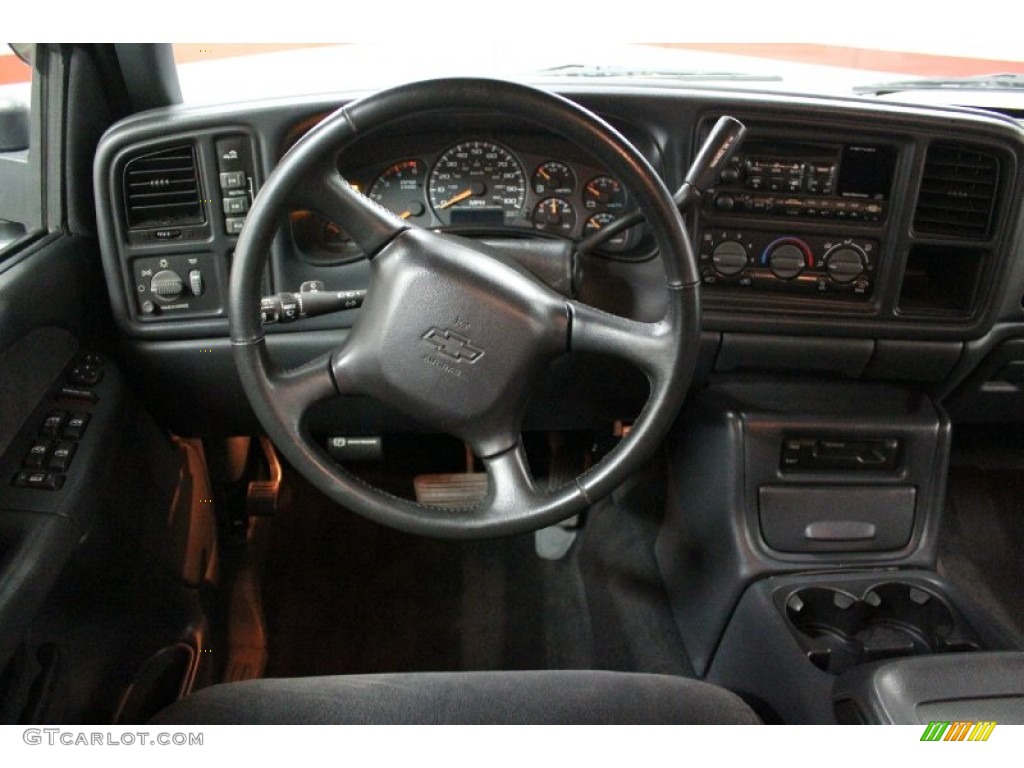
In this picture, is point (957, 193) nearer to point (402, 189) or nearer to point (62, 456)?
point (402, 189)

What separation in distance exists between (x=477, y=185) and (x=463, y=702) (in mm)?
830

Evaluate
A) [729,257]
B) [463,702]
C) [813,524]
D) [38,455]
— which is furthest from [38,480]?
[813,524]

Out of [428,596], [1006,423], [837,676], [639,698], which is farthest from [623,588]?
[1006,423]

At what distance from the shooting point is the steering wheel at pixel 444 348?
38.6 inches

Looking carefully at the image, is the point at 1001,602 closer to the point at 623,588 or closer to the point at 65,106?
the point at 623,588

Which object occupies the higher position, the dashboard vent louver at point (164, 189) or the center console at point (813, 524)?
the dashboard vent louver at point (164, 189)

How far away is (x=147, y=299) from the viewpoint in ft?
4.45

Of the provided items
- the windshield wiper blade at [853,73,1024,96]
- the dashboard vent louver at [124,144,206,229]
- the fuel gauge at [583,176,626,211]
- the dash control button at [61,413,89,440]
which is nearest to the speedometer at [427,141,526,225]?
the fuel gauge at [583,176,626,211]

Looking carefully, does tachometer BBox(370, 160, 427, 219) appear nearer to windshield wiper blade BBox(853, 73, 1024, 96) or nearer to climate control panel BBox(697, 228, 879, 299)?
climate control panel BBox(697, 228, 879, 299)

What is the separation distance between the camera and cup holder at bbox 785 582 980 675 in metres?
1.23

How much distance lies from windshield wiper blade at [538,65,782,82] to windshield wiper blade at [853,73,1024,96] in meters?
0.21

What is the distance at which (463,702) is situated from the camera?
939 millimetres

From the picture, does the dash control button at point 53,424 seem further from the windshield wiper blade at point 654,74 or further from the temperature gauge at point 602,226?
the windshield wiper blade at point 654,74

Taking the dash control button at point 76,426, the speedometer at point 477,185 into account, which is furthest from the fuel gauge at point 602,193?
the dash control button at point 76,426
